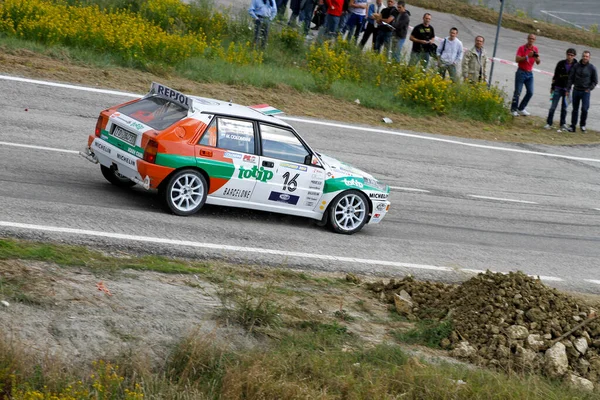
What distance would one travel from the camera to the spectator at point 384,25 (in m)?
25.3

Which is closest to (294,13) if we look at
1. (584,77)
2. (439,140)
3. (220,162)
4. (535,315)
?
(439,140)

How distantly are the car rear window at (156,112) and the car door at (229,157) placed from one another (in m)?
0.50

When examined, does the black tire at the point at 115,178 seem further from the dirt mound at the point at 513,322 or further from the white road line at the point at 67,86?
the white road line at the point at 67,86

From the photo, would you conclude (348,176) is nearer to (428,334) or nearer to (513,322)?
(428,334)

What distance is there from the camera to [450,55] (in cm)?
2481

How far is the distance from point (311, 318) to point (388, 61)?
16.5 m

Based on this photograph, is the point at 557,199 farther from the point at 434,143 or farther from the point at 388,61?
the point at 388,61

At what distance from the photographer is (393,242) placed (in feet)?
45.3

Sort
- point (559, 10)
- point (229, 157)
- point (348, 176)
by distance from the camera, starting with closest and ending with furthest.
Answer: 1. point (229, 157)
2. point (348, 176)
3. point (559, 10)

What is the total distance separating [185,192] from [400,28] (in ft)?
46.7

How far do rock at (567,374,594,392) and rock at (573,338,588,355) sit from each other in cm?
55

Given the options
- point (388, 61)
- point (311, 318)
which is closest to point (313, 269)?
point (311, 318)

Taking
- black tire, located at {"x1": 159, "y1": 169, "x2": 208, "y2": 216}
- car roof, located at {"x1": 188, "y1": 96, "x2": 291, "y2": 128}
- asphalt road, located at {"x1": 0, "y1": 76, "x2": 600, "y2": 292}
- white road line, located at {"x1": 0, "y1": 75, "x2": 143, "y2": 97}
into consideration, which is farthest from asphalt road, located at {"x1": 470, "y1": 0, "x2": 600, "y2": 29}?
black tire, located at {"x1": 159, "y1": 169, "x2": 208, "y2": 216}

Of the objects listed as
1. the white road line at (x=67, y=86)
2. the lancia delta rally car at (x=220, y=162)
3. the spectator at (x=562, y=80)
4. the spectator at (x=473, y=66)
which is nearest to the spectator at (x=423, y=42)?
the spectator at (x=473, y=66)
